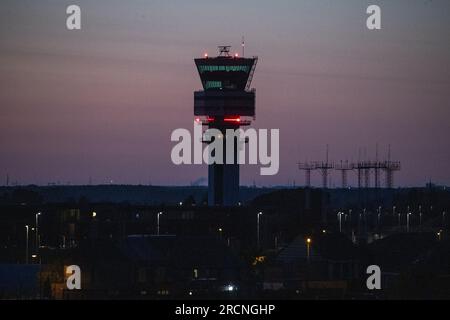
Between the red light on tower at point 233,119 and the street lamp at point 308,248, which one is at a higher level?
the red light on tower at point 233,119

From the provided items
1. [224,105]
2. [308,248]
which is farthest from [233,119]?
[308,248]

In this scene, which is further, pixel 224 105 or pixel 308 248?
pixel 224 105

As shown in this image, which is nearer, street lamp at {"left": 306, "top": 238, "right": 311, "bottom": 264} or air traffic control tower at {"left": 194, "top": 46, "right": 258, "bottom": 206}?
street lamp at {"left": 306, "top": 238, "right": 311, "bottom": 264}

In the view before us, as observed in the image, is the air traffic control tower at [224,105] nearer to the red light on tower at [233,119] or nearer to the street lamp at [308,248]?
the red light on tower at [233,119]

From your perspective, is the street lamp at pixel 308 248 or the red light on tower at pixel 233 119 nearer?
the street lamp at pixel 308 248

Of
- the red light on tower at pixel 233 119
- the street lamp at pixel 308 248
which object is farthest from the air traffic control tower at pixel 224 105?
the street lamp at pixel 308 248

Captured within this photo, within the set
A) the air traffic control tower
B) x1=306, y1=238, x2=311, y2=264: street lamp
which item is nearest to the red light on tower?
the air traffic control tower

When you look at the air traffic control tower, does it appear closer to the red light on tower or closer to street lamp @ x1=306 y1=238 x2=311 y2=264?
the red light on tower

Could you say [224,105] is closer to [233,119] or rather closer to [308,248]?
[233,119]
